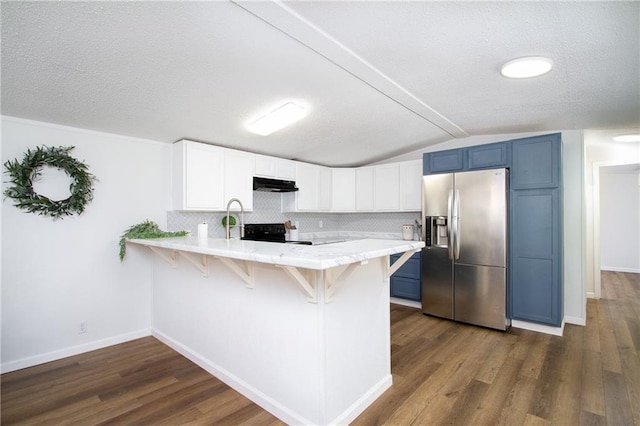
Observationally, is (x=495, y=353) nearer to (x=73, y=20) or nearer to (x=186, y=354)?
(x=186, y=354)

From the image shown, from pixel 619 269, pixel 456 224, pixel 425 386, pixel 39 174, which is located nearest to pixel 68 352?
pixel 39 174

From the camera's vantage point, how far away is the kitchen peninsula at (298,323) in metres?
1.81

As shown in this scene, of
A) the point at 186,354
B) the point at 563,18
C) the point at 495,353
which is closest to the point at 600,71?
the point at 563,18

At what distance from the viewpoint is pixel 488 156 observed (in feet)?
12.4

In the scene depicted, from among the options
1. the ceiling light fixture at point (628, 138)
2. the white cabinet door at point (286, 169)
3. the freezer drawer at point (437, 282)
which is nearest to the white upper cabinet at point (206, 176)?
the white cabinet door at point (286, 169)

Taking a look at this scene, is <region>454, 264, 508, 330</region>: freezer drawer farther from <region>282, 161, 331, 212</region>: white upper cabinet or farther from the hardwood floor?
<region>282, 161, 331, 212</region>: white upper cabinet

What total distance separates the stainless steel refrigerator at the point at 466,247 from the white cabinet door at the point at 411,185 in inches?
18.3

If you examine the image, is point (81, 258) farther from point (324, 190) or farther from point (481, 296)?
point (481, 296)

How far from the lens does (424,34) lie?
6.26 feet

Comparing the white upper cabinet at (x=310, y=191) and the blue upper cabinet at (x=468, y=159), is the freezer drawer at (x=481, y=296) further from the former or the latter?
the white upper cabinet at (x=310, y=191)

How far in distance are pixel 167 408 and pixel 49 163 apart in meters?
2.36

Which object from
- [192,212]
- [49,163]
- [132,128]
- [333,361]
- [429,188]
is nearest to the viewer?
[333,361]

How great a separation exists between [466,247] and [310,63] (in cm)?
279

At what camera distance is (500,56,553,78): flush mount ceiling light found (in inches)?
84.1
